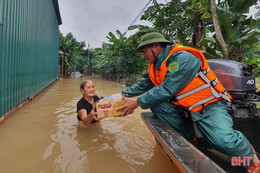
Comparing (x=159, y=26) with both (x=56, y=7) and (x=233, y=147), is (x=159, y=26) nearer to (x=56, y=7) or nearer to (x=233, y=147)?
(x=233, y=147)

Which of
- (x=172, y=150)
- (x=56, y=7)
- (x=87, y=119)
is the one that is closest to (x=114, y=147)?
(x=87, y=119)

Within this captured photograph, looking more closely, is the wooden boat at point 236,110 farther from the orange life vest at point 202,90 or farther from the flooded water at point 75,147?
the flooded water at point 75,147

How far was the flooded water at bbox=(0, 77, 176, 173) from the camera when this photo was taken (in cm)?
195

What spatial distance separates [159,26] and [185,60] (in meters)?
6.68

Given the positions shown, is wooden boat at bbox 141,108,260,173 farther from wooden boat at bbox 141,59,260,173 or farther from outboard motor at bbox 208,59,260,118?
outboard motor at bbox 208,59,260,118

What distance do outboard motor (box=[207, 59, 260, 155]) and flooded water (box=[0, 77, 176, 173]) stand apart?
1.07 metres

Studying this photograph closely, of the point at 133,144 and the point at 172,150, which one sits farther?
the point at 133,144

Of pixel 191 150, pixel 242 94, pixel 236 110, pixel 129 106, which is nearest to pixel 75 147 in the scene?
pixel 129 106

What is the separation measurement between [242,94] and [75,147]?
7.84ft

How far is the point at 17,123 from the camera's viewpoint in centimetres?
335

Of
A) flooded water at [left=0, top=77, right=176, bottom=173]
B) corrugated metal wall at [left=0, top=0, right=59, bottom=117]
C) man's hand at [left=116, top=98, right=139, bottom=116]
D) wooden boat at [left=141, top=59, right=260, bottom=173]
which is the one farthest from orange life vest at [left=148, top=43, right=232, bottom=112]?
corrugated metal wall at [left=0, top=0, right=59, bottom=117]

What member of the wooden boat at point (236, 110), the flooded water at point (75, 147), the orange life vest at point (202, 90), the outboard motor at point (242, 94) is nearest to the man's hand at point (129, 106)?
the wooden boat at point (236, 110)

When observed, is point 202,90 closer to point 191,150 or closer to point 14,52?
point 191,150

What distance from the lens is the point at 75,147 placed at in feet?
7.98
